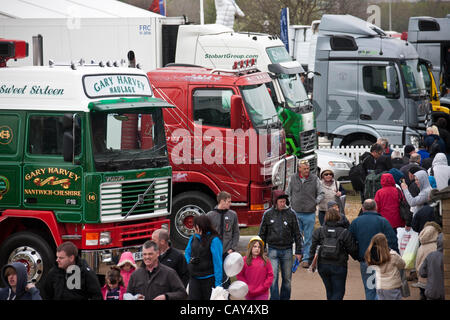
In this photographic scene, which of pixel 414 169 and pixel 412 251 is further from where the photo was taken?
pixel 414 169

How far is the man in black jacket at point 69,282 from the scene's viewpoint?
889 cm

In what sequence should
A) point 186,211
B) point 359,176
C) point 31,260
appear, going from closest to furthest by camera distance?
point 31,260 < point 186,211 < point 359,176

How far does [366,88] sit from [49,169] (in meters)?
12.5

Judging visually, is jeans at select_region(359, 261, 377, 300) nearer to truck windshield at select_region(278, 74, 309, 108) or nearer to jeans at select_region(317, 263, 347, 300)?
jeans at select_region(317, 263, 347, 300)

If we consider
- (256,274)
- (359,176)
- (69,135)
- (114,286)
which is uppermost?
(69,135)

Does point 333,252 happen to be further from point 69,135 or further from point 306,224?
point 69,135

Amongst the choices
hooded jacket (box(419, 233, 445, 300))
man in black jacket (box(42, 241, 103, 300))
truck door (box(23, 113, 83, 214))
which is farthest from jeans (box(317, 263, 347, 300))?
truck door (box(23, 113, 83, 214))

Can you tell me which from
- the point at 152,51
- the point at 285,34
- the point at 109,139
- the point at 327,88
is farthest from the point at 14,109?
the point at 285,34

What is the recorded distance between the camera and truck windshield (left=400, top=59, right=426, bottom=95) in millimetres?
22938

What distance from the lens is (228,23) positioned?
25672 mm

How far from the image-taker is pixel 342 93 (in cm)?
2322

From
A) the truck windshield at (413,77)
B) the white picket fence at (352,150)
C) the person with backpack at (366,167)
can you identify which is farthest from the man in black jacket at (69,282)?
the truck windshield at (413,77)

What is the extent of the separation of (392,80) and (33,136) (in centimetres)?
1262

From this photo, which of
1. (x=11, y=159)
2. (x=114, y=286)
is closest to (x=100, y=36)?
(x=11, y=159)
